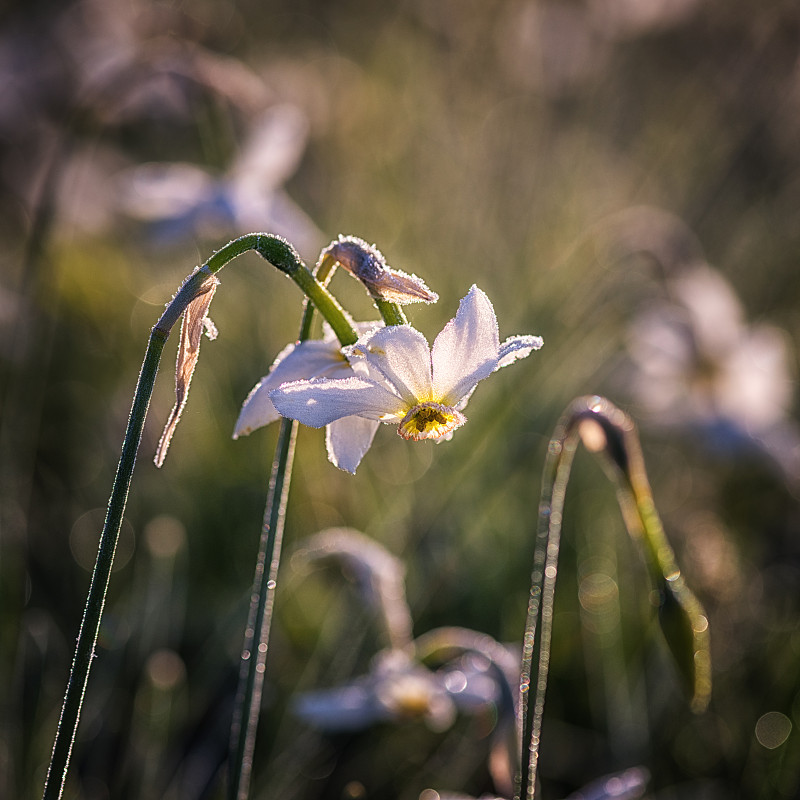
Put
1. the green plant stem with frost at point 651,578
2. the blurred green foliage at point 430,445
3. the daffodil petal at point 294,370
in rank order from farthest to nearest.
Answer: the blurred green foliage at point 430,445, the green plant stem with frost at point 651,578, the daffodil petal at point 294,370

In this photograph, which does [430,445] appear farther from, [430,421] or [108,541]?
[108,541]

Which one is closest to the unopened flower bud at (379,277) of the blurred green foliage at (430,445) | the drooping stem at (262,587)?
the drooping stem at (262,587)

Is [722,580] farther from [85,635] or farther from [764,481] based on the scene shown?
[85,635]

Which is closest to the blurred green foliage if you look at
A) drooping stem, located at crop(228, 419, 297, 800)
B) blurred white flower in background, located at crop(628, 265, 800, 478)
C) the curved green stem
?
blurred white flower in background, located at crop(628, 265, 800, 478)

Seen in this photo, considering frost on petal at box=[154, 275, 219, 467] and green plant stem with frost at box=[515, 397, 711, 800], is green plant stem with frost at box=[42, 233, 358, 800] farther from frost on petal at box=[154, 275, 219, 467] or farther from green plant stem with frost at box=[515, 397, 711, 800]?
green plant stem with frost at box=[515, 397, 711, 800]

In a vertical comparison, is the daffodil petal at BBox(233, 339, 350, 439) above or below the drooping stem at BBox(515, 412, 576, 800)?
above

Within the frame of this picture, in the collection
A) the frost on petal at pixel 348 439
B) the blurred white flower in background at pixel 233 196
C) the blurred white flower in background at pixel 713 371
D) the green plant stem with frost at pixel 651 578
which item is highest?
the blurred white flower in background at pixel 233 196

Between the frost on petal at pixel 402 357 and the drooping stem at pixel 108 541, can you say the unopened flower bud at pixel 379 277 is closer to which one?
the frost on petal at pixel 402 357

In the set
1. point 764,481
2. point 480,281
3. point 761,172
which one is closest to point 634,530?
point 764,481
